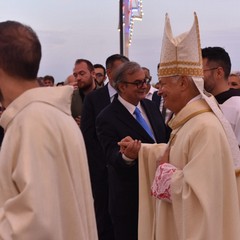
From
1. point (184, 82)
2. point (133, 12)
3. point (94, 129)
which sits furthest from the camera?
point (133, 12)

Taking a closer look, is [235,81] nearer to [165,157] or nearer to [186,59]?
[186,59]

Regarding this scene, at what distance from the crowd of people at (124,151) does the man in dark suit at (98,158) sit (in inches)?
0.4

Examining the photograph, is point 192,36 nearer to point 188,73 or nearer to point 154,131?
point 188,73

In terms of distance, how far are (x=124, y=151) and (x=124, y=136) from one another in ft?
1.32

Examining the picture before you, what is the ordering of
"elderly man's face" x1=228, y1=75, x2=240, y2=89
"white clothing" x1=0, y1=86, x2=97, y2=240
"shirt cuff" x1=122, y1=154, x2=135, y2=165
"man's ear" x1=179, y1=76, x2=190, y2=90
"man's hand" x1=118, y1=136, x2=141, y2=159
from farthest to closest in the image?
"elderly man's face" x1=228, y1=75, x2=240, y2=89 → "shirt cuff" x1=122, y1=154, x2=135, y2=165 → "man's hand" x1=118, y1=136, x2=141, y2=159 → "man's ear" x1=179, y1=76, x2=190, y2=90 → "white clothing" x1=0, y1=86, x2=97, y2=240

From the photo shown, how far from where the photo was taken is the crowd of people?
1.79 m

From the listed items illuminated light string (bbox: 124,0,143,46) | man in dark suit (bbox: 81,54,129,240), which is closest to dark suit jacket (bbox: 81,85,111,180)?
man in dark suit (bbox: 81,54,129,240)

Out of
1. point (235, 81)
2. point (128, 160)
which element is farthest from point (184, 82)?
point (235, 81)

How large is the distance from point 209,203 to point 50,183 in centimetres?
128

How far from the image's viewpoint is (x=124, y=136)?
3916 millimetres

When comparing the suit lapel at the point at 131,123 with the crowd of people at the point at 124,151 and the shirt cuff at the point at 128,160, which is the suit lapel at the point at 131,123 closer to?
the crowd of people at the point at 124,151

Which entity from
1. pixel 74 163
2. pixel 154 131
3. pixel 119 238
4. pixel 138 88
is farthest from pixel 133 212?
pixel 74 163

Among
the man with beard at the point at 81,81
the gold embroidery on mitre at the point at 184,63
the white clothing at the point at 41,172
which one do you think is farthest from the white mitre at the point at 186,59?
the man with beard at the point at 81,81

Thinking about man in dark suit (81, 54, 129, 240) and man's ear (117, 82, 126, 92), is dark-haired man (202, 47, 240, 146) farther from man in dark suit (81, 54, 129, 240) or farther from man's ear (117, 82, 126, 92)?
man in dark suit (81, 54, 129, 240)
